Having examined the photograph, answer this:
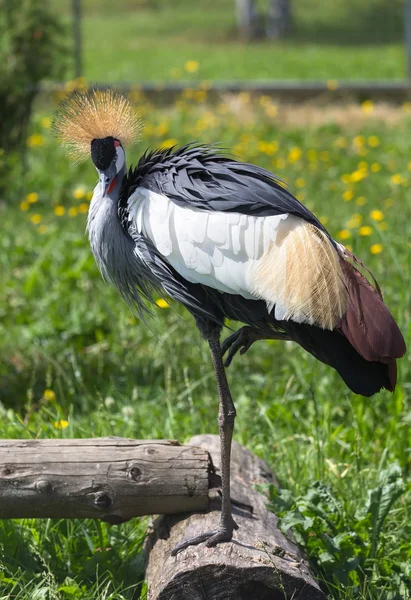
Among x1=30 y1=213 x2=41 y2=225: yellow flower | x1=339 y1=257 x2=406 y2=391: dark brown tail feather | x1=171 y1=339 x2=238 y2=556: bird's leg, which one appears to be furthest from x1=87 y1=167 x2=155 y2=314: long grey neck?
x1=30 y1=213 x2=41 y2=225: yellow flower

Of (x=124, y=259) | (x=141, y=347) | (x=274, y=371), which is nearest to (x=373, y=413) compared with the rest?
(x=274, y=371)

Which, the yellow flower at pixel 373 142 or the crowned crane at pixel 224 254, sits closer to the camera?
the crowned crane at pixel 224 254

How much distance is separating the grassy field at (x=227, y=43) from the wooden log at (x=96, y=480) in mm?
11178

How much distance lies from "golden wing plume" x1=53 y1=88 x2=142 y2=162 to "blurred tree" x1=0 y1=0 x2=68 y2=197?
3.83 m

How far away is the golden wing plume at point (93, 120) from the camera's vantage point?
9.09ft

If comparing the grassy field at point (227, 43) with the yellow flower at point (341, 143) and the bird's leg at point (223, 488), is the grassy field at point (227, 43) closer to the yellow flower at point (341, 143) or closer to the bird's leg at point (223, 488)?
the yellow flower at point (341, 143)

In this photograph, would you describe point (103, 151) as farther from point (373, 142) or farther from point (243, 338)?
point (373, 142)

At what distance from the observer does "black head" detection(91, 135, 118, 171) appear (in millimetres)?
2768

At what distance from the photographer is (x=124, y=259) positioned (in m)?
2.74

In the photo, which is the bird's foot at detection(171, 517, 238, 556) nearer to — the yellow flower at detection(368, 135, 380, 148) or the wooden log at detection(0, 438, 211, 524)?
the wooden log at detection(0, 438, 211, 524)

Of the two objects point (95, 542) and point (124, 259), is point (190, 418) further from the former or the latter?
point (124, 259)

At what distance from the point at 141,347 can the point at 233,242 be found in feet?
7.11

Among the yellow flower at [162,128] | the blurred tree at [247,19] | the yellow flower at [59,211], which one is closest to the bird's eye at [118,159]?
the yellow flower at [59,211]

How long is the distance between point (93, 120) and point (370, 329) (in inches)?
43.3
